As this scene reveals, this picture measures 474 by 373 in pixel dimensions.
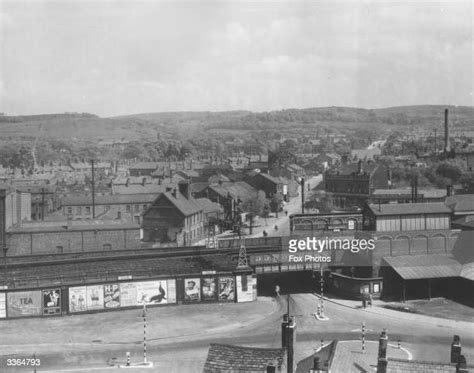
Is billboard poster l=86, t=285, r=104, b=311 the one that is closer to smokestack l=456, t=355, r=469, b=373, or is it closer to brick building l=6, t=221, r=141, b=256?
brick building l=6, t=221, r=141, b=256

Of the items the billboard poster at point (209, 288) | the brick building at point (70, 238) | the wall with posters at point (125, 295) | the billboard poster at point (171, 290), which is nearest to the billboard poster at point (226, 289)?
the wall with posters at point (125, 295)

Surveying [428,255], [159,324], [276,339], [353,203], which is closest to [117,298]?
[159,324]

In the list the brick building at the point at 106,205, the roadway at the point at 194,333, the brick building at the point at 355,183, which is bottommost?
the roadway at the point at 194,333

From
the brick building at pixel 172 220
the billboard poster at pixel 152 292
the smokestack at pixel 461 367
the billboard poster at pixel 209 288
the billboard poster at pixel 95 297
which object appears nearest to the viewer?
the smokestack at pixel 461 367

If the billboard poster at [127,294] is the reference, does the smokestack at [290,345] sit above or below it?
above

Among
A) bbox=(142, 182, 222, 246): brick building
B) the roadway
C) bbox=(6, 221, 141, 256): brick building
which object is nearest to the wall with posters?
the roadway

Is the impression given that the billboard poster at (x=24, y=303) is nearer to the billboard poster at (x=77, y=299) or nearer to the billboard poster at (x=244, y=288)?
the billboard poster at (x=77, y=299)

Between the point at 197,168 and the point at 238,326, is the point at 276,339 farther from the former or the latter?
the point at 197,168
